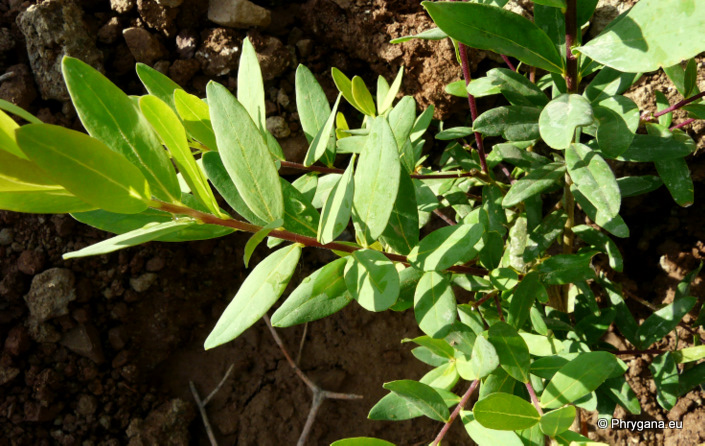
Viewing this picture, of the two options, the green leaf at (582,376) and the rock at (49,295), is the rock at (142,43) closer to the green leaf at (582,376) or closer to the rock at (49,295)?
the rock at (49,295)

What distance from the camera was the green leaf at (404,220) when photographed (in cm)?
110

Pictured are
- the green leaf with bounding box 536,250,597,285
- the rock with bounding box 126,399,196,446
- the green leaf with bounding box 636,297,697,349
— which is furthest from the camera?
the rock with bounding box 126,399,196,446

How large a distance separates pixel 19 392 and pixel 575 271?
7.08ft

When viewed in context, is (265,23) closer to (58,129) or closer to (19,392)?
(58,129)

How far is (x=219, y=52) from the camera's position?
2.01m

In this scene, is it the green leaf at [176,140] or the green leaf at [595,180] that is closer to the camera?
the green leaf at [176,140]

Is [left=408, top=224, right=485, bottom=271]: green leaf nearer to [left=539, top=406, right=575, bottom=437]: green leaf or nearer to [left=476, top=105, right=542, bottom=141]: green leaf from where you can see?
[left=476, top=105, right=542, bottom=141]: green leaf

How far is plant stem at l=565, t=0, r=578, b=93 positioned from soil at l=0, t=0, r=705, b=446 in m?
0.84

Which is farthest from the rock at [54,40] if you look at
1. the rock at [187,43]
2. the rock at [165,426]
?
the rock at [165,426]

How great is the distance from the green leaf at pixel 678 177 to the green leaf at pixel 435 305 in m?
0.70

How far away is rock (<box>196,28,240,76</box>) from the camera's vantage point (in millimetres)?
2006

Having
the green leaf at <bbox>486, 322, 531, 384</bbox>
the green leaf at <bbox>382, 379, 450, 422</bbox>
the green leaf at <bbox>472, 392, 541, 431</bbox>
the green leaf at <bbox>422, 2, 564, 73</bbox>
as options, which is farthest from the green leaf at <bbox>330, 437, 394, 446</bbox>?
the green leaf at <bbox>422, 2, 564, 73</bbox>

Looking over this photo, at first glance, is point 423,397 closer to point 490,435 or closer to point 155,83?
point 490,435

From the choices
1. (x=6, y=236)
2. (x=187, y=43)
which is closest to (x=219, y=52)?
(x=187, y=43)
